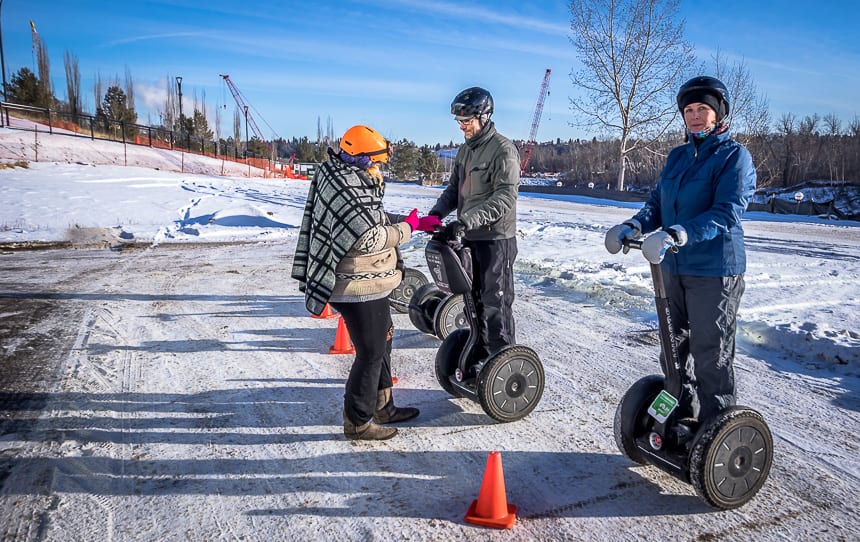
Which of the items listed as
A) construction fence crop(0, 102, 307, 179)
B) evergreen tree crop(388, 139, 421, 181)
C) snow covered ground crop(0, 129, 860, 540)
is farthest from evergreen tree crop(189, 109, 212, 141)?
snow covered ground crop(0, 129, 860, 540)

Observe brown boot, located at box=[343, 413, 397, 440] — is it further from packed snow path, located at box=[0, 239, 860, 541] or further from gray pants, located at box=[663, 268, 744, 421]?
gray pants, located at box=[663, 268, 744, 421]

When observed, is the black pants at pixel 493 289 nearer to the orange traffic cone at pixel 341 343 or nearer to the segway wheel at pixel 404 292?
the orange traffic cone at pixel 341 343

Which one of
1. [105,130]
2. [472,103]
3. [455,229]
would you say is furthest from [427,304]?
[105,130]

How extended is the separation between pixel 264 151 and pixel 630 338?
311ft

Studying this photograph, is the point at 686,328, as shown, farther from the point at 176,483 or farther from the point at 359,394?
the point at 176,483

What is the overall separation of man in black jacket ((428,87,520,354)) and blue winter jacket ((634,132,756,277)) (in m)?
1.15

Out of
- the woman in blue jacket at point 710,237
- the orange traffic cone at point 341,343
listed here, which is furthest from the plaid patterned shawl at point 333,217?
the orange traffic cone at point 341,343

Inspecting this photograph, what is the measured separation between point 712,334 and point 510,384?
150cm

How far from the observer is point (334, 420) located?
427 centimetres

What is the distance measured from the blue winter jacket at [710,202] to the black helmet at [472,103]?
4.71 feet

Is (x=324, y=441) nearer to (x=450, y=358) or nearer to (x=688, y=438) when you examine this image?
(x=450, y=358)

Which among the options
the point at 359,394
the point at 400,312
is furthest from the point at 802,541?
the point at 400,312

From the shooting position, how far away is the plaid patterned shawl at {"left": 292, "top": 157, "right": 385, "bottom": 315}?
345 centimetres

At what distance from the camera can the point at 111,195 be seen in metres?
19.0
